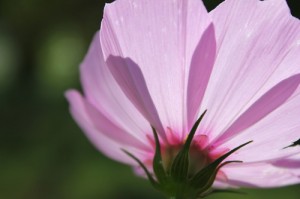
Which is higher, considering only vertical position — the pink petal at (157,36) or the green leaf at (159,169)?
the pink petal at (157,36)

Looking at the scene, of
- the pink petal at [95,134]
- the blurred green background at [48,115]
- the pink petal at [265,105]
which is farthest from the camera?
the blurred green background at [48,115]

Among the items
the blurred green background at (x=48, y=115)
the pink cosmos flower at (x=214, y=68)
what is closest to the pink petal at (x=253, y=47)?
the pink cosmos flower at (x=214, y=68)

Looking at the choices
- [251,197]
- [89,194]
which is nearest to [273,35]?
[251,197]

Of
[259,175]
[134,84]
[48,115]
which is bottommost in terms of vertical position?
[48,115]

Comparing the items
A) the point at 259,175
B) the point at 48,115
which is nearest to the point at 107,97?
the point at 259,175

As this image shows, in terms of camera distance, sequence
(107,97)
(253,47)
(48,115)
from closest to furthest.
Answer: (253,47) < (107,97) < (48,115)

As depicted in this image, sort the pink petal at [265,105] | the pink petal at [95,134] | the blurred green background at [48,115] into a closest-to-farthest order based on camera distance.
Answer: the pink petal at [265,105], the pink petal at [95,134], the blurred green background at [48,115]

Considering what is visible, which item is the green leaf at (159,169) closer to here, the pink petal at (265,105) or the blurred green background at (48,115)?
the pink petal at (265,105)

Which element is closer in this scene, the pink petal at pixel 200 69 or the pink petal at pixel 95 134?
the pink petal at pixel 200 69

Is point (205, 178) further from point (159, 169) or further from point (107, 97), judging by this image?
point (107, 97)
